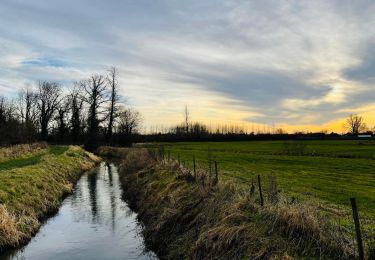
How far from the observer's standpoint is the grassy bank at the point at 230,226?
9.70 meters

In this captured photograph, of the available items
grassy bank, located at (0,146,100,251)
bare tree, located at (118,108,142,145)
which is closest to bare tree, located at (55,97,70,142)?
bare tree, located at (118,108,142,145)

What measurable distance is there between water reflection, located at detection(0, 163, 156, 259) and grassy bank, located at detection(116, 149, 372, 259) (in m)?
0.93

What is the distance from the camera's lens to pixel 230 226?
11.8 metres

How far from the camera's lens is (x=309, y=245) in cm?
955

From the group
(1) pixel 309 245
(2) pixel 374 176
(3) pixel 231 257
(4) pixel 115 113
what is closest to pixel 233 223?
(3) pixel 231 257

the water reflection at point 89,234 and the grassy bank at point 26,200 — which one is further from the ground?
the grassy bank at point 26,200

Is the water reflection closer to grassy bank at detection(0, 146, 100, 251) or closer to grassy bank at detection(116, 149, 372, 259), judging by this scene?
grassy bank at detection(0, 146, 100, 251)

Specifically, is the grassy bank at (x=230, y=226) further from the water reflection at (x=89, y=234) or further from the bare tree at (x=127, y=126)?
the bare tree at (x=127, y=126)

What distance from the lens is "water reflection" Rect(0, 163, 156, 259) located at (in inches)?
574

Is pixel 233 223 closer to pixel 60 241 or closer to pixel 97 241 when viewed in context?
pixel 97 241

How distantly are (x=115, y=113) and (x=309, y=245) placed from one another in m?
79.8

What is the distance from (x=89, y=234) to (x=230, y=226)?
305 inches

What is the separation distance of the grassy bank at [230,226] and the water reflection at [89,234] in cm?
93

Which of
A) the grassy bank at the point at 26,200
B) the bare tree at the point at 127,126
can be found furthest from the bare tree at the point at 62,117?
the grassy bank at the point at 26,200
